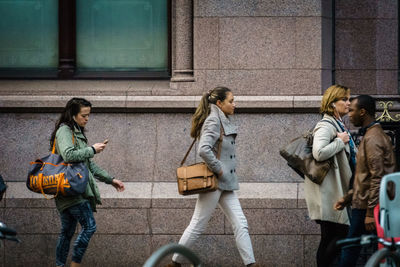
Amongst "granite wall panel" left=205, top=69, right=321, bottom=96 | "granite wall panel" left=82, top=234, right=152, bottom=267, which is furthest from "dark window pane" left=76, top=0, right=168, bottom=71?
"granite wall panel" left=82, top=234, right=152, bottom=267

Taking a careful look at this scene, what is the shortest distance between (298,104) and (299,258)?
1824mm

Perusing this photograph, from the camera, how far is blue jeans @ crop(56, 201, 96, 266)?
24.0 feet

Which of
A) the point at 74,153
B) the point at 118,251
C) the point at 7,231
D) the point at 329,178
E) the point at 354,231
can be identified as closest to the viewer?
the point at 7,231

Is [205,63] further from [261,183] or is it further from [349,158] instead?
[349,158]

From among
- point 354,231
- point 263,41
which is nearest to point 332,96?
point 354,231

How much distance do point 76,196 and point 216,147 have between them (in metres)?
1.44

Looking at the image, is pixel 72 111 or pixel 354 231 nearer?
pixel 354 231

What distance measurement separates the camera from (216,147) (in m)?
7.58

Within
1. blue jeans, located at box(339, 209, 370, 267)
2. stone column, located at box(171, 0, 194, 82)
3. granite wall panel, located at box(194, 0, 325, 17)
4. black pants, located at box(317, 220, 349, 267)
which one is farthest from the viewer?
stone column, located at box(171, 0, 194, 82)

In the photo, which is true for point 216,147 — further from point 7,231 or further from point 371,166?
point 7,231

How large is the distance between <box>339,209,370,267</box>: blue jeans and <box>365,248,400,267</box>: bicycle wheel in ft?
Answer: 4.41

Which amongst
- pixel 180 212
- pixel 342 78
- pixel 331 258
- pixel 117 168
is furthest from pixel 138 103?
pixel 331 258

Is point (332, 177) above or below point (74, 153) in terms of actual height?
below

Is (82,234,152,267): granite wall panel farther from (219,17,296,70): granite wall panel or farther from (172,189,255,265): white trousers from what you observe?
(219,17,296,70): granite wall panel
